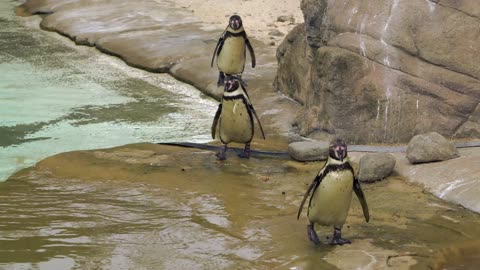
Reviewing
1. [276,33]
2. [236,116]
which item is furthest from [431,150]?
[276,33]

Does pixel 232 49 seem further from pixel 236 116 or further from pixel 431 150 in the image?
pixel 431 150

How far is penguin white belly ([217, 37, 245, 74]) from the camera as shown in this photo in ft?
29.7

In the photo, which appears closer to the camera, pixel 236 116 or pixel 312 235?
pixel 312 235

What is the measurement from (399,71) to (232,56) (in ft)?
7.89

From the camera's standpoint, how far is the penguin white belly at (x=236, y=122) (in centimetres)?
708

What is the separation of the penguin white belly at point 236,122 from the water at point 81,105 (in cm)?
82

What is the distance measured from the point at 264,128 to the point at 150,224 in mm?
2939

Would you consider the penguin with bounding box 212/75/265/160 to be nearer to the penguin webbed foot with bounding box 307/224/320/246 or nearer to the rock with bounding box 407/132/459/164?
the rock with bounding box 407/132/459/164

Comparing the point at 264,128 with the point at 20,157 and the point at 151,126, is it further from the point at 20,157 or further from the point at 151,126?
the point at 20,157

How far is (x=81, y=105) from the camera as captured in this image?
9.17m

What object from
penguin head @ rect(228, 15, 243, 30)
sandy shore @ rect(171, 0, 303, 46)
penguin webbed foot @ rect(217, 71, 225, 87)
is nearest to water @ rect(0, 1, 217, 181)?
penguin webbed foot @ rect(217, 71, 225, 87)

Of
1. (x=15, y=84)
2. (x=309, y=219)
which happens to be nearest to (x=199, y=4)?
(x=15, y=84)

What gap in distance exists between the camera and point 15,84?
10086 millimetres

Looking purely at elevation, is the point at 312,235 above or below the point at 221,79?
below
